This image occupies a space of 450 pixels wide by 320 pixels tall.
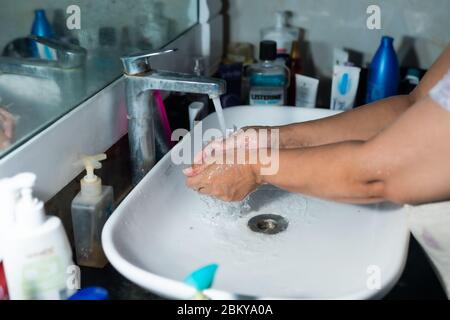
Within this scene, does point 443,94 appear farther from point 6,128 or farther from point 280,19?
point 280,19

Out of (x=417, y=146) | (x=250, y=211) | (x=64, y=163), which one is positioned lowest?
(x=250, y=211)

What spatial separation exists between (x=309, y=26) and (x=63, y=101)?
2.69 feet

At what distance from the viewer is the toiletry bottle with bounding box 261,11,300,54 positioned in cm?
147

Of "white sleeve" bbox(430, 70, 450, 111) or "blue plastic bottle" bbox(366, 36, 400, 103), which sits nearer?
"white sleeve" bbox(430, 70, 450, 111)

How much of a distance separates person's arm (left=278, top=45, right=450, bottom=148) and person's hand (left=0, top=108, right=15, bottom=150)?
449 mm

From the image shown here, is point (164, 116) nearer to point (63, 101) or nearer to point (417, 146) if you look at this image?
point (63, 101)

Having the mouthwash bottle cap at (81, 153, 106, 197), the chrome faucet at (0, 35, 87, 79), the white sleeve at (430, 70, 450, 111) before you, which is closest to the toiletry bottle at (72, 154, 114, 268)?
the mouthwash bottle cap at (81, 153, 106, 197)

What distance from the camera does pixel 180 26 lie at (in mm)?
1383

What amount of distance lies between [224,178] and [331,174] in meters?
0.18

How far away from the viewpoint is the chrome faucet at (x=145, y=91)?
902mm

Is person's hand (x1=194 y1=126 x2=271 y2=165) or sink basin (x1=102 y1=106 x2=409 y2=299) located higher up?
person's hand (x1=194 y1=126 x2=271 y2=165)

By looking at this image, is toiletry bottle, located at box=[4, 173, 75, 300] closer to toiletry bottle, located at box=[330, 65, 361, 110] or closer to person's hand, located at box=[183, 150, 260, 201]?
person's hand, located at box=[183, 150, 260, 201]

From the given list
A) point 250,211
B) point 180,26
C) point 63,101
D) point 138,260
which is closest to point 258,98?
point 180,26

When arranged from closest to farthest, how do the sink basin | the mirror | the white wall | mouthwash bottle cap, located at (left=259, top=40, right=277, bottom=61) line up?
1. the sink basin
2. the mirror
3. mouthwash bottle cap, located at (left=259, top=40, right=277, bottom=61)
4. the white wall
